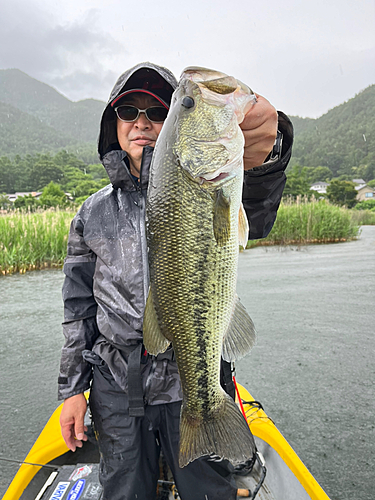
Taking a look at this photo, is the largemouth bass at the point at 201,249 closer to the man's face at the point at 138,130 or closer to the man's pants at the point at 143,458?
the man's pants at the point at 143,458

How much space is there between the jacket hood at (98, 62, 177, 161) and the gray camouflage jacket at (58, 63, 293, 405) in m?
0.01

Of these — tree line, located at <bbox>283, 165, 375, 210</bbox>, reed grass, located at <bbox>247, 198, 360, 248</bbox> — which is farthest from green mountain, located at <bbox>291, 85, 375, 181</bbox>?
reed grass, located at <bbox>247, 198, 360, 248</bbox>

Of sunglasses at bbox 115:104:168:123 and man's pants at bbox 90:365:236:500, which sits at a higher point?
sunglasses at bbox 115:104:168:123

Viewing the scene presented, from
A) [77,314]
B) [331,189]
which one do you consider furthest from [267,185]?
[331,189]

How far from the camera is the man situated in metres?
1.84

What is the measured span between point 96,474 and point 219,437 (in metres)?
1.49

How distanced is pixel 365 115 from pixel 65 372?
5648 inches

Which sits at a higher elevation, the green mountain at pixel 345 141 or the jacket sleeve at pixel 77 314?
the green mountain at pixel 345 141

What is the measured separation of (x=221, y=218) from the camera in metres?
1.33

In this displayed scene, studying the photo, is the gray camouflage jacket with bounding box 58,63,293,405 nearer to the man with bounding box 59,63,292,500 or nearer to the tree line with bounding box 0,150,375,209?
the man with bounding box 59,63,292,500

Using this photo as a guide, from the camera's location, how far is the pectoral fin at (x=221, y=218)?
1.33m

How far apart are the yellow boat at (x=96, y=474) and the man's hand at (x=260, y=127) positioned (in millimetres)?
1557

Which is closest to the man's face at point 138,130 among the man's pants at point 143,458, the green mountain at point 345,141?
the man's pants at point 143,458

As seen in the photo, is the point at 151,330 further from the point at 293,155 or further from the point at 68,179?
the point at 293,155
